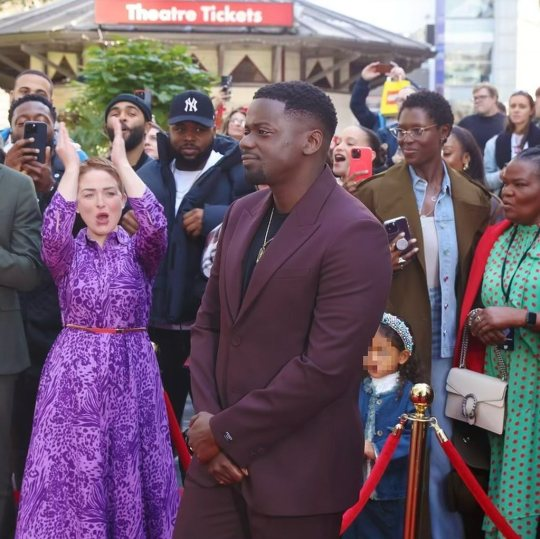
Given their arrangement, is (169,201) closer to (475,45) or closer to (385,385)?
(385,385)

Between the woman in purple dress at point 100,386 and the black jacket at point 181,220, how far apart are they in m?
0.88

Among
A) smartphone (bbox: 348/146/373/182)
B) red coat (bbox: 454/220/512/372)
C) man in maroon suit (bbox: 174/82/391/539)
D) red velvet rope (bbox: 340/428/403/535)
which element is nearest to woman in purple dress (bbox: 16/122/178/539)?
red velvet rope (bbox: 340/428/403/535)

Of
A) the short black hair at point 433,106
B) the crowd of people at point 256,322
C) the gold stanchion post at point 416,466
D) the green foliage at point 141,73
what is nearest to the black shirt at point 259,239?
the crowd of people at point 256,322

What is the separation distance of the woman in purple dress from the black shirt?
4.93 feet

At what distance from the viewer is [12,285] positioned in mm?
5246

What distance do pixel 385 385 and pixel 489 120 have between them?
6.73 m

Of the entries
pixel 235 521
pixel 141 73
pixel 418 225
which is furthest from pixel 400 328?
pixel 141 73

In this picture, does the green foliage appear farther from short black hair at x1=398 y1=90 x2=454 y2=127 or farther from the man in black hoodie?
short black hair at x1=398 y1=90 x2=454 y2=127

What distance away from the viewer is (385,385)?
5.18 meters

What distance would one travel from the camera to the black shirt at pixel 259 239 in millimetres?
3484

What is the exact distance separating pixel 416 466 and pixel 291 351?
142 cm

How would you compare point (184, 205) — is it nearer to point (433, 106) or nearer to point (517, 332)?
point (433, 106)

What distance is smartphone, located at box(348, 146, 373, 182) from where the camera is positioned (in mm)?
6293

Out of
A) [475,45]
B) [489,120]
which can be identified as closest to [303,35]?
[475,45]
